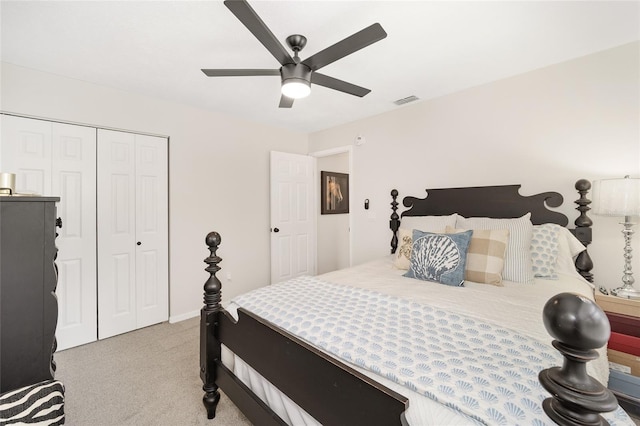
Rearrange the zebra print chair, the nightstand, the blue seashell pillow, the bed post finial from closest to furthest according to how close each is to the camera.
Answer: the bed post finial
the zebra print chair
the nightstand
the blue seashell pillow

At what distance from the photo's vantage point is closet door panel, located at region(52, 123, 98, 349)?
8.32ft

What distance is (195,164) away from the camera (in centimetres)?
335

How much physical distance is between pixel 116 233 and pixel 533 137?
411cm

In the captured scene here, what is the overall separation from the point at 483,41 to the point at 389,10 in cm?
83

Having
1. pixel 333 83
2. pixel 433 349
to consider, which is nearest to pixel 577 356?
pixel 433 349

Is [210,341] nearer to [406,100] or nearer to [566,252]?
[566,252]

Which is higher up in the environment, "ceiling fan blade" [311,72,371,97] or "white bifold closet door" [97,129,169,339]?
"ceiling fan blade" [311,72,371,97]

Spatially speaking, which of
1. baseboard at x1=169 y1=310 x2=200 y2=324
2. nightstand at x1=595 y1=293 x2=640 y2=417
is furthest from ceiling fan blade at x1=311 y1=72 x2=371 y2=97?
baseboard at x1=169 y1=310 x2=200 y2=324

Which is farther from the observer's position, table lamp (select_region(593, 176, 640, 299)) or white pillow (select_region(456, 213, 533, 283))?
white pillow (select_region(456, 213, 533, 283))

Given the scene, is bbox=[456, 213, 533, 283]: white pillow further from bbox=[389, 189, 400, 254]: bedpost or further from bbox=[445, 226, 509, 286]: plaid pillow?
Result: bbox=[389, 189, 400, 254]: bedpost

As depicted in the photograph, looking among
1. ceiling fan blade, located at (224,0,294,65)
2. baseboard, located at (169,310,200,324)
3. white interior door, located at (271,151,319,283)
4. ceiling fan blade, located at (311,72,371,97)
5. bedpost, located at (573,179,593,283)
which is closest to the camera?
ceiling fan blade, located at (224,0,294,65)

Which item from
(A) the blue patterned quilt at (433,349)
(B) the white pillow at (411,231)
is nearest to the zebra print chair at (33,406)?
(A) the blue patterned quilt at (433,349)

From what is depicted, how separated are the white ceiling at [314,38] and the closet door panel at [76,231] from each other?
0.63 meters

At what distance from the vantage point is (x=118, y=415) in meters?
1.74
